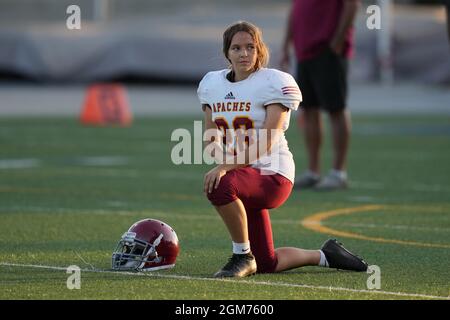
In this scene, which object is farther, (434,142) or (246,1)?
(246,1)

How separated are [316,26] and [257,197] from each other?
462cm

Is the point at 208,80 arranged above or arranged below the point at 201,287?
above

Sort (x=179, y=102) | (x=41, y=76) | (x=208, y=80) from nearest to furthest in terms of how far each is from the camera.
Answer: (x=208, y=80)
(x=179, y=102)
(x=41, y=76)

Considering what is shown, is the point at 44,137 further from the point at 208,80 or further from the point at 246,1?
the point at 246,1

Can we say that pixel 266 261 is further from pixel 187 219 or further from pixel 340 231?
pixel 187 219

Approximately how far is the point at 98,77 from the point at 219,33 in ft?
9.25

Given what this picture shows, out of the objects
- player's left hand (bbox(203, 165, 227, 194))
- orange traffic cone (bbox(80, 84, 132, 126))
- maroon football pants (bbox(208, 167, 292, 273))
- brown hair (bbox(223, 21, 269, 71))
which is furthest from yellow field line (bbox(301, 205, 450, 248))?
orange traffic cone (bbox(80, 84, 132, 126))

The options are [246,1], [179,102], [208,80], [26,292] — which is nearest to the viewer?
[26,292]

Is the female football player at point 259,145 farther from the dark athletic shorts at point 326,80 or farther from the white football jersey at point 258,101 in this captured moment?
the dark athletic shorts at point 326,80

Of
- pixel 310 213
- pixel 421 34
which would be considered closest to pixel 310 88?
pixel 310 213

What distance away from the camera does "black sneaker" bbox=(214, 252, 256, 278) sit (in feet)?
19.0

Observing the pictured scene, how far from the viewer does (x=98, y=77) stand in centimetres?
2525

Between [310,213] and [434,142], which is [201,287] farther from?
[434,142]

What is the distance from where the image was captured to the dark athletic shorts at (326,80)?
1011cm
